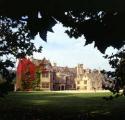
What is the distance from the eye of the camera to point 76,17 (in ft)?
19.0

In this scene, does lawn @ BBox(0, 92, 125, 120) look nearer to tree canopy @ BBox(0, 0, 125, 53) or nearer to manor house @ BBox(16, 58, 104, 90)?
tree canopy @ BBox(0, 0, 125, 53)

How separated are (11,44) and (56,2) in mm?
20687

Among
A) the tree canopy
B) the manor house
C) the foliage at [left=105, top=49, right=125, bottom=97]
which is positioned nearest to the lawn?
the foliage at [left=105, top=49, right=125, bottom=97]

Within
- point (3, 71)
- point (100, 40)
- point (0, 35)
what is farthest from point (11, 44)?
point (100, 40)

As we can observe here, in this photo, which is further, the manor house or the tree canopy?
the manor house

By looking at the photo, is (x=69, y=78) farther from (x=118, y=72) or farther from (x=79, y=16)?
(x=79, y=16)

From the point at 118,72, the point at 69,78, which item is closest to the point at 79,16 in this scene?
the point at 118,72

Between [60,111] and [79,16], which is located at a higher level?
[79,16]

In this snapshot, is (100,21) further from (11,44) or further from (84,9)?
(11,44)

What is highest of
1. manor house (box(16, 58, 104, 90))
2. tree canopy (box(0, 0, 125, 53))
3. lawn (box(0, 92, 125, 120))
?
manor house (box(16, 58, 104, 90))

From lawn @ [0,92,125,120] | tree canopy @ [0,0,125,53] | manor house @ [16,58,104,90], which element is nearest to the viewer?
tree canopy @ [0,0,125,53]

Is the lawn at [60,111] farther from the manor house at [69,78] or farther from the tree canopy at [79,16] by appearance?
the manor house at [69,78]

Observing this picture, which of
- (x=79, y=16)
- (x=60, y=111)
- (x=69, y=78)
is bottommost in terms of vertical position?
(x=60, y=111)

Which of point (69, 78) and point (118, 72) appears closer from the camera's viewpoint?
point (118, 72)
